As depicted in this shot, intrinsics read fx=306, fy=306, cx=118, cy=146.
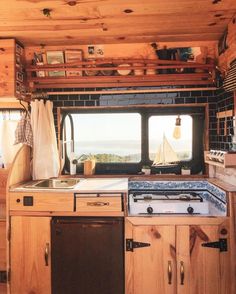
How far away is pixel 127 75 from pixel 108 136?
0.78 m

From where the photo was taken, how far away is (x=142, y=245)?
108 inches

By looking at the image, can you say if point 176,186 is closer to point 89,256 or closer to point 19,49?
point 89,256

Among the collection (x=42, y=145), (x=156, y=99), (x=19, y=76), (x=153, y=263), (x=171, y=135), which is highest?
(x=19, y=76)

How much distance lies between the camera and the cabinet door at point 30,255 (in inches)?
112

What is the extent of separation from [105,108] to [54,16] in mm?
1249

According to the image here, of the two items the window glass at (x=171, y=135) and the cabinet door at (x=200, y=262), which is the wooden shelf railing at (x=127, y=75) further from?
the cabinet door at (x=200, y=262)

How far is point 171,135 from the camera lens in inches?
139

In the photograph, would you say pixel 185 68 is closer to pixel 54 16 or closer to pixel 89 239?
pixel 54 16

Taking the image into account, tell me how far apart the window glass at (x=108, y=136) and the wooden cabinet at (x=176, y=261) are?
107 cm

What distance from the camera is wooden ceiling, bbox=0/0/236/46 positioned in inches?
95.0

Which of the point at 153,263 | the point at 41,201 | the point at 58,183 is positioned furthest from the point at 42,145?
the point at 153,263

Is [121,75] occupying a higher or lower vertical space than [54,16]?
lower


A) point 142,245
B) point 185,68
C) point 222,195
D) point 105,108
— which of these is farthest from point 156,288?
point 185,68

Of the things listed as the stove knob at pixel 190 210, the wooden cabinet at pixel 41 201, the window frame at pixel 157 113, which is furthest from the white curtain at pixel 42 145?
the stove knob at pixel 190 210
